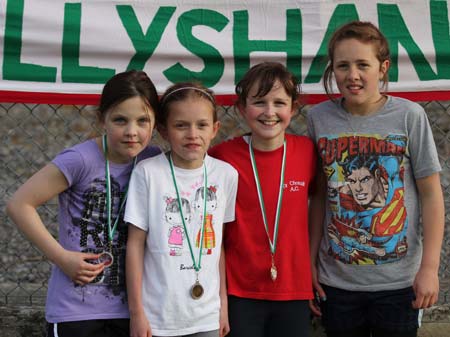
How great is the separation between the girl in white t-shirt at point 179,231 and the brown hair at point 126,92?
0.08 meters

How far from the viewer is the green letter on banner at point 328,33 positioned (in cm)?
302

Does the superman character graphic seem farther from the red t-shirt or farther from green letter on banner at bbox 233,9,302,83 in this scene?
green letter on banner at bbox 233,9,302,83

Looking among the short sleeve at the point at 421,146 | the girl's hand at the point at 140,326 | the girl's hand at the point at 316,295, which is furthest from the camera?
the girl's hand at the point at 316,295

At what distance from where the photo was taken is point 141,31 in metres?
2.97

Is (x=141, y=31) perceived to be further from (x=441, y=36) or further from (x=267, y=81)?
(x=441, y=36)

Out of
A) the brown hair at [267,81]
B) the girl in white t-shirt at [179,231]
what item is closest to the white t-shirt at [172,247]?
the girl in white t-shirt at [179,231]

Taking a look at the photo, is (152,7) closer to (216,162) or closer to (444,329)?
(216,162)

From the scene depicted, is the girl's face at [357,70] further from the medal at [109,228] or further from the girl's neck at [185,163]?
the medal at [109,228]

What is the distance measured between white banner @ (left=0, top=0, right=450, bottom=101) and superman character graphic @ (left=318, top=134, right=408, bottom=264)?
69 centimetres

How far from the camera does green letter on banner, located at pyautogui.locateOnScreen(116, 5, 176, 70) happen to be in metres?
2.97

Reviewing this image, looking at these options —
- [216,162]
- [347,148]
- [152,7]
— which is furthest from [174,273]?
[152,7]

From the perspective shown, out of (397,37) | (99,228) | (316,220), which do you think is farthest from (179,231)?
(397,37)

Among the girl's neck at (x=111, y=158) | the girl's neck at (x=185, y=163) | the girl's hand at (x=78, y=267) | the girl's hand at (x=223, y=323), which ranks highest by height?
the girl's neck at (x=111, y=158)

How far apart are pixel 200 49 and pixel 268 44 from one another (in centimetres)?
32
